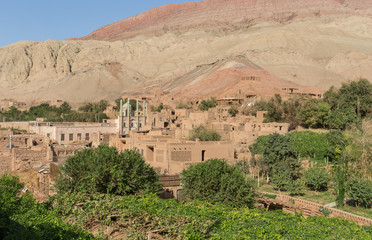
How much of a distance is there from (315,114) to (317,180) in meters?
15.0

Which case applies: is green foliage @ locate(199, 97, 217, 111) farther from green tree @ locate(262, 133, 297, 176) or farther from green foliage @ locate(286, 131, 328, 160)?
green tree @ locate(262, 133, 297, 176)

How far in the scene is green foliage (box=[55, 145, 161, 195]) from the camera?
1555 cm

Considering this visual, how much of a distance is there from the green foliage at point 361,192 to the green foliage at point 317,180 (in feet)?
7.70

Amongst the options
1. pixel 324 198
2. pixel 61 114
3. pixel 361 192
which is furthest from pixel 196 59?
pixel 361 192

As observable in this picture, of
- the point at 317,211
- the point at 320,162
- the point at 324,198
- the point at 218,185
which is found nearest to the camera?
the point at 218,185

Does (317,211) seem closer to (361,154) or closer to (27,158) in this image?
(361,154)

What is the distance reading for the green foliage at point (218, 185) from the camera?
53.7 ft

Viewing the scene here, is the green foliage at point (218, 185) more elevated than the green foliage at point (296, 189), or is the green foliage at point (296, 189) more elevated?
the green foliage at point (218, 185)

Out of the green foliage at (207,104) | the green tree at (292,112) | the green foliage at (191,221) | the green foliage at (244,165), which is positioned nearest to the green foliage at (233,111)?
the green tree at (292,112)

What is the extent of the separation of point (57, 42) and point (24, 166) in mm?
112558

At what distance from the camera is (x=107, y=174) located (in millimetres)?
15844

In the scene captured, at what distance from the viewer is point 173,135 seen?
31672 millimetres

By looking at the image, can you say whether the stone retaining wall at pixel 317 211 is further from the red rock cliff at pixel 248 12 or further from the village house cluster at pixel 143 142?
the red rock cliff at pixel 248 12

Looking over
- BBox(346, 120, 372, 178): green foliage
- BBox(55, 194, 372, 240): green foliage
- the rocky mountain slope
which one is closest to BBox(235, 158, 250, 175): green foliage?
BBox(346, 120, 372, 178): green foliage
